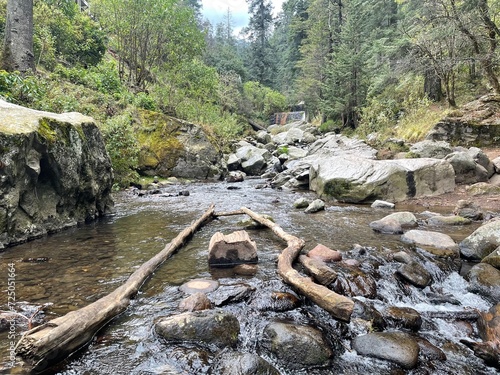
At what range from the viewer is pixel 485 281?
13.9ft

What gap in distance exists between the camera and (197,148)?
53.4 feet

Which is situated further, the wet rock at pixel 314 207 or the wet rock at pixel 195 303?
the wet rock at pixel 314 207

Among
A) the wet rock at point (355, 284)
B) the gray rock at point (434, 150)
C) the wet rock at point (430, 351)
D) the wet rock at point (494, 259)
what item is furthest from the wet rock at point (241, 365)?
the gray rock at point (434, 150)

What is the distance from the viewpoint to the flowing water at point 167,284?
9.40 feet

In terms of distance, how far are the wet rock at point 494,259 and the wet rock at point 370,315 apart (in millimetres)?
2311

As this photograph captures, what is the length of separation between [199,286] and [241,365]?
1.66 metres

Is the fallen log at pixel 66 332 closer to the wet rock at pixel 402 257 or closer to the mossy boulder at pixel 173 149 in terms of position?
the wet rock at pixel 402 257

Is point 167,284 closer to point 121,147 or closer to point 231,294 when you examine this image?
point 231,294

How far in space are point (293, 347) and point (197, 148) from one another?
1414 centimetres

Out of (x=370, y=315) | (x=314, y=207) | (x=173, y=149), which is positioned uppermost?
(x=173, y=149)

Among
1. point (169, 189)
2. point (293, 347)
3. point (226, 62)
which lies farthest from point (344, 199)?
point (226, 62)

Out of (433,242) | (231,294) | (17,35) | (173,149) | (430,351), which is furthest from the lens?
(173,149)

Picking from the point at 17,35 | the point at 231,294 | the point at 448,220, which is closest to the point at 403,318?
the point at 231,294

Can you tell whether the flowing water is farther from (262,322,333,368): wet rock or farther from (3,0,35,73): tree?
(3,0,35,73): tree
